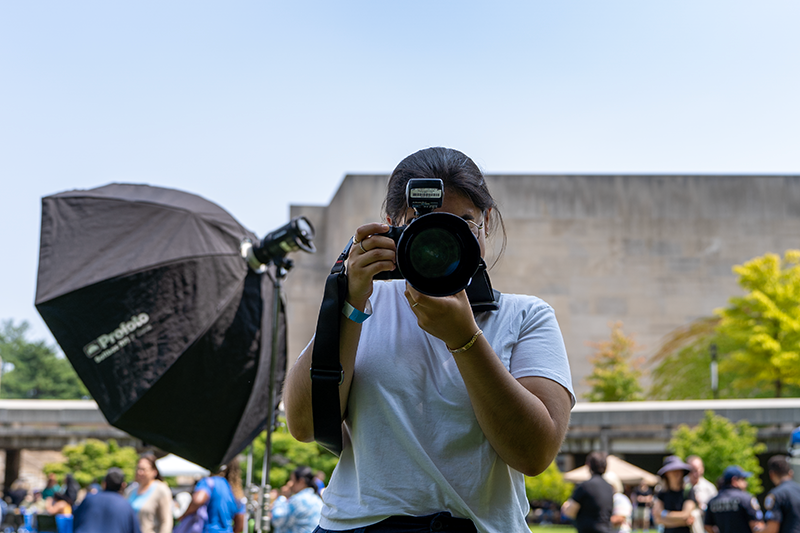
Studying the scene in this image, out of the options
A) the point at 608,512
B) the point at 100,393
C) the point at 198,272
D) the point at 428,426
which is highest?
the point at 198,272

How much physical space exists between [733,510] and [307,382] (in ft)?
22.7

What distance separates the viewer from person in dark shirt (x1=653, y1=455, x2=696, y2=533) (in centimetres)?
815

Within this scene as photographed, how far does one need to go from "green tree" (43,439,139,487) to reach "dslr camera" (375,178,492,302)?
2345cm

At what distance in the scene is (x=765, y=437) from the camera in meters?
25.4

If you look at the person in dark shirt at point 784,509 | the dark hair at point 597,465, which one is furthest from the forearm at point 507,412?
the dark hair at point 597,465

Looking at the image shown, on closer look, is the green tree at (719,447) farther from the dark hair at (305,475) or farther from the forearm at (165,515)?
the forearm at (165,515)

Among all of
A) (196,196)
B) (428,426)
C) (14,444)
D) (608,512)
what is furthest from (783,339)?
(428,426)

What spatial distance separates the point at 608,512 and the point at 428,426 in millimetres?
7050

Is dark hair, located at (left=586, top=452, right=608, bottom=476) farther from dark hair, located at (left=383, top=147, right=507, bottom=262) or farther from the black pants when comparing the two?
the black pants

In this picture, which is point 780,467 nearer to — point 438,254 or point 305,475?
point 305,475

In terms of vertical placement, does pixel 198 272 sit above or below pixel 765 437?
above

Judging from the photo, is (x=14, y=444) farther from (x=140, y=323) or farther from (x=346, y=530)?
(x=346, y=530)

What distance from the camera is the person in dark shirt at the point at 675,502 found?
8.15 m

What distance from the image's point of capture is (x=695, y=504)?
8336 millimetres
